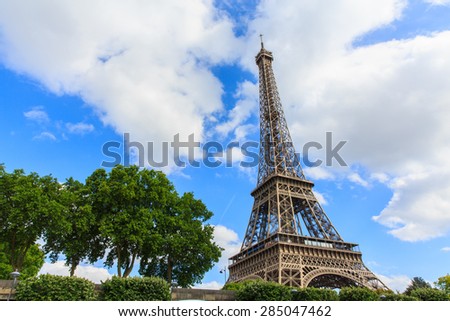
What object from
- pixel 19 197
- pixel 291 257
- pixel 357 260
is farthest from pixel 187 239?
pixel 357 260

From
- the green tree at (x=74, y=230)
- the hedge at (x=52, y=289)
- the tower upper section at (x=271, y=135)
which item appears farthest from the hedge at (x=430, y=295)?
the tower upper section at (x=271, y=135)

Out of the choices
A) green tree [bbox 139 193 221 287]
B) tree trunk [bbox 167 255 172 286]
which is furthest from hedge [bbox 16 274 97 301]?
tree trunk [bbox 167 255 172 286]

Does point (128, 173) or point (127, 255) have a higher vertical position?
point (128, 173)

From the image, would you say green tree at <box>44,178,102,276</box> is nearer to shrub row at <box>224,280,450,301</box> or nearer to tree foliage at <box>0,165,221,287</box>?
tree foliage at <box>0,165,221,287</box>
